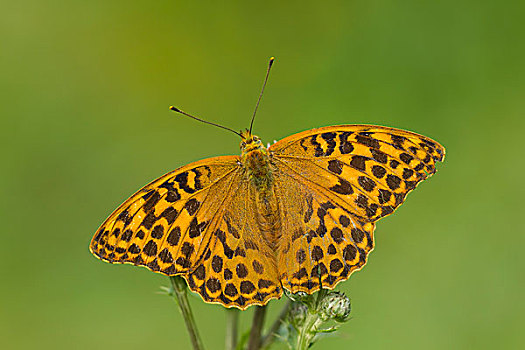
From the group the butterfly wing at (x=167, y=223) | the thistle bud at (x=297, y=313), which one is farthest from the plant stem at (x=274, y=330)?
the butterfly wing at (x=167, y=223)

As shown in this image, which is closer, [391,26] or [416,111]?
[416,111]

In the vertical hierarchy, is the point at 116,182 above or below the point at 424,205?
above

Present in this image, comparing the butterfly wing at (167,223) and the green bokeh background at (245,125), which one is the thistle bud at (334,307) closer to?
the butterfly wing at (167,223)

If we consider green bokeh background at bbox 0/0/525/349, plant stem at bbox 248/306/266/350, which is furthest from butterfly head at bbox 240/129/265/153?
green bokeh background at bbox 0/0/525/349
